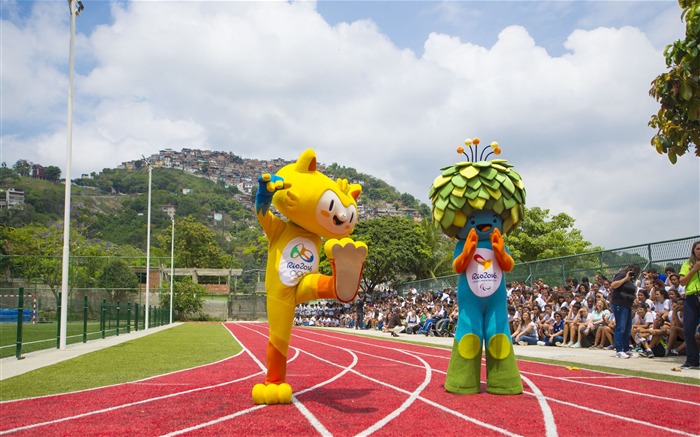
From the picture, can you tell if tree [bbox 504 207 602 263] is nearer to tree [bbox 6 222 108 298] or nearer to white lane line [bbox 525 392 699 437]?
tree [bbox 6 222 108 298]

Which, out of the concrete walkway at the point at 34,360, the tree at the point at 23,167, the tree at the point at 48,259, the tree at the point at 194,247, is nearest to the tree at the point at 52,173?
the tree at the point at 23,167

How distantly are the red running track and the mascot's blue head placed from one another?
6.63 ft

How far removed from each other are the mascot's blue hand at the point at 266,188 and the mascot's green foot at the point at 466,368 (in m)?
2.85

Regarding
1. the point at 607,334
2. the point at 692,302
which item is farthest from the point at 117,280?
the point at 692,302

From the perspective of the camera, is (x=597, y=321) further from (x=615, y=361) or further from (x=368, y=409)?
(x=368, y=409)

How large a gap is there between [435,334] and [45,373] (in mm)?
15168

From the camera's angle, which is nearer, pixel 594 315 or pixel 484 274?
pixel 484 274

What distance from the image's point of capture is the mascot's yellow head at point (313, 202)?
6383 millimetres

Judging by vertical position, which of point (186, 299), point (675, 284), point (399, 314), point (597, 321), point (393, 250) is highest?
point (393, 250)

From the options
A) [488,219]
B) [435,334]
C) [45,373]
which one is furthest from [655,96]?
[435,334]

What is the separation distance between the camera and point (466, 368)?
6.84 m

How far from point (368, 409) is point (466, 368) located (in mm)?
1548

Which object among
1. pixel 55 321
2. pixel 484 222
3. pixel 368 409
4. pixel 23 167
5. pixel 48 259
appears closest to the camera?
pixel 368 409

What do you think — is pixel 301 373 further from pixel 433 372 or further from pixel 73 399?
pixel 73 399
